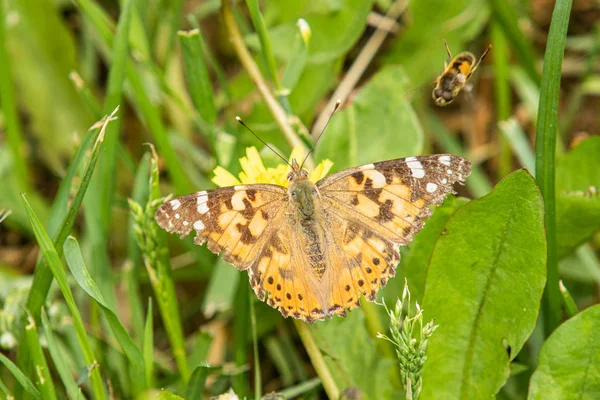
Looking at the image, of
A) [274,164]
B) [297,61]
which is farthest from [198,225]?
[297,61]

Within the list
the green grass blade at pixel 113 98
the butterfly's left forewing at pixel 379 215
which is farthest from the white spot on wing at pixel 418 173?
the green grass blade at pixel 113 98

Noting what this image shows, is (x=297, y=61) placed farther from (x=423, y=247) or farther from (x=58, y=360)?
(x=58, y=360)

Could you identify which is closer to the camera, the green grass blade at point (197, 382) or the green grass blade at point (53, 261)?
the green grass blade at point (53, 261)

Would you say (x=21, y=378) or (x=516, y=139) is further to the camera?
→ (x=516, y=139)

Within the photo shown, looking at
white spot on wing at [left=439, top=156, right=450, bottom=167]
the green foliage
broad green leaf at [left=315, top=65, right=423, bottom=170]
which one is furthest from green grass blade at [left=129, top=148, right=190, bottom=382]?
white spot on wing at [left=439, top=156, right=450, bottom=167]

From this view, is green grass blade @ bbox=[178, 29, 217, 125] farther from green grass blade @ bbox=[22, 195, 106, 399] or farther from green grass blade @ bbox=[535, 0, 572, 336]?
green grass blade @ bbox=[535, 0, 572, 336]

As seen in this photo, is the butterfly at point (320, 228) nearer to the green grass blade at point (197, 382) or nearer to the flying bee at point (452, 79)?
the green grass blade at point (197, 382)
